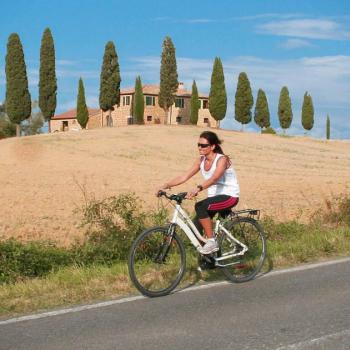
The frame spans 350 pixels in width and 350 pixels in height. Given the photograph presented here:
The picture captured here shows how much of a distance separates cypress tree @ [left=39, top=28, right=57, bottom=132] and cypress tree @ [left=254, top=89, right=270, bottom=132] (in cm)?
2988

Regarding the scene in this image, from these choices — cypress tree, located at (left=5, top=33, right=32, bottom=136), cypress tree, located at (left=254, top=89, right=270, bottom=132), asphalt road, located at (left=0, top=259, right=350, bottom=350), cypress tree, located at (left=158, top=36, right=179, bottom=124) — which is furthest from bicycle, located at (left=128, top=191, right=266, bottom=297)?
cypress tree, located at (left=254, top=89, right=270, bottom=132)

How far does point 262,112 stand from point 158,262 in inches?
2934

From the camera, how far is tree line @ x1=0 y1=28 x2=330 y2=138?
57375mm

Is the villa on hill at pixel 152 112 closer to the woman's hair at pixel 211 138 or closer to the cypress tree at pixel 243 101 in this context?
the cypress tree at pixel 243 101

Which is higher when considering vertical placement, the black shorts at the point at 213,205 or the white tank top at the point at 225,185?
the white tank top at the point at 225,185

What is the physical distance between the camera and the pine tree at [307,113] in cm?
8662

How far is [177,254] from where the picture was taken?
6797 millimetres

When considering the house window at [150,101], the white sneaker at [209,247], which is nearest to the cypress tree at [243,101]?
the house window at [150,101]

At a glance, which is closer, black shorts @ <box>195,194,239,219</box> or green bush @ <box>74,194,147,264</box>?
black shorts @ <box>195,194,239,219</box>

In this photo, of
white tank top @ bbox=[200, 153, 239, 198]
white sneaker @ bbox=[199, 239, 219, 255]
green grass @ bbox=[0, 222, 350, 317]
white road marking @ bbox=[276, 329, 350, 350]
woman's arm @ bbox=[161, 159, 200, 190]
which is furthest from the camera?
white tank top @ bbox=[200, 153, 239, 198]

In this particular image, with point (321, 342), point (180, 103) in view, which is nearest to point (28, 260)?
point (321, 342)

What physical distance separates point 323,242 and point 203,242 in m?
3.28

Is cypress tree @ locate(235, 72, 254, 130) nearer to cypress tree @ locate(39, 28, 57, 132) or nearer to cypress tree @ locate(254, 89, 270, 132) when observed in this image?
cypress tree @ locate(254, 89, 270, 132)

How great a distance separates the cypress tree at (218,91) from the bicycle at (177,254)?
204 feet
